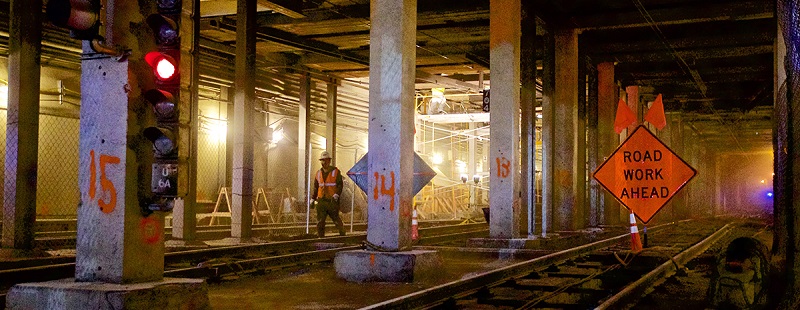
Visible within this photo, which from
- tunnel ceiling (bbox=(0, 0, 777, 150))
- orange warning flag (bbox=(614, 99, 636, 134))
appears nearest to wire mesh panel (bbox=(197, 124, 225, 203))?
tunnel ceiling (bbox=(0, 0, 777, 150))

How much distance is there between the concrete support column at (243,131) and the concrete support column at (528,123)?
6184mm

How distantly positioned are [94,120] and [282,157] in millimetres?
21781

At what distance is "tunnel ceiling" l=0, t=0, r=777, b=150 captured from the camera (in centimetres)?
1964

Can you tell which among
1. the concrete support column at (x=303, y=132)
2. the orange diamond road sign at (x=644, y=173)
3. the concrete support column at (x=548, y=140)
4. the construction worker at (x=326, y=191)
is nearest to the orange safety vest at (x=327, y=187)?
the construction worker at (x=326, y=191)

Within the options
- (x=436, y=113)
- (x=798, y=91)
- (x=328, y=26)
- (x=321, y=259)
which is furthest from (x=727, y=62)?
(x=798, y=91)

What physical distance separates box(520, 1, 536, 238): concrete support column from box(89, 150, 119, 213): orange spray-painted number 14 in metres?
12.2

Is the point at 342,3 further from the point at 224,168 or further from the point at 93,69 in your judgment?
the point at 93,69

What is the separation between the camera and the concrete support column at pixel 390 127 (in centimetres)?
1062

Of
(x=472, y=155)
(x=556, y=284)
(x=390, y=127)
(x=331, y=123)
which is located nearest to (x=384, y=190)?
(x=390, y=127)

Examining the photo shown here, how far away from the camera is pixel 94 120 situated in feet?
22.9

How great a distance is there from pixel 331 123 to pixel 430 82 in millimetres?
3713

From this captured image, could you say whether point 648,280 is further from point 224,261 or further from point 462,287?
point 224,261

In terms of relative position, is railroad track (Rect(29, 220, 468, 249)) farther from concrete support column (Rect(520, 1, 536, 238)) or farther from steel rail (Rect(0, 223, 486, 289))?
concrete support column (Rect(520, 1, 536, 238))

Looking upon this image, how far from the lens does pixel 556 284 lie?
1092 centimetres
